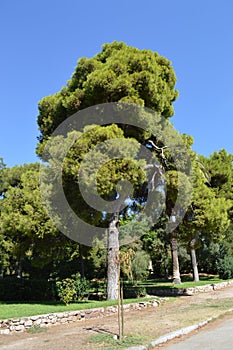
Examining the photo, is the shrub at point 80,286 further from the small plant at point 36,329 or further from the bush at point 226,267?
the bush at point 226,267

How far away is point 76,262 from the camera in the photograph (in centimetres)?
2447

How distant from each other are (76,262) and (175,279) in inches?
277

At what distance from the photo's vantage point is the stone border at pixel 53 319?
9.20 meters

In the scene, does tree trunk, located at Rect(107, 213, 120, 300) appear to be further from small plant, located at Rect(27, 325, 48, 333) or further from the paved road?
the paved road

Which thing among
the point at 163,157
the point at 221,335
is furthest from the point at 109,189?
the point at 221,335

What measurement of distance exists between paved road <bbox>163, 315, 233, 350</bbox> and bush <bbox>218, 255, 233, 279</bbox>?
61.9 ft

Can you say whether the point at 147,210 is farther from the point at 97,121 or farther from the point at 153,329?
the point at 153,329

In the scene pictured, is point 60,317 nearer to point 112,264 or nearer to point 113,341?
point 113,341

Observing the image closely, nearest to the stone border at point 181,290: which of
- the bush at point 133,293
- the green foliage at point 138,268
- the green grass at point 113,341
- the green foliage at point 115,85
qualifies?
the green foliage at point 138,268

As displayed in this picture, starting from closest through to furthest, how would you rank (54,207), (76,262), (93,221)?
(54,207) < (93,221) < (76,262)

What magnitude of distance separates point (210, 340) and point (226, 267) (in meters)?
21.1

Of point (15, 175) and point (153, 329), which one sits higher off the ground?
point (15, 175)

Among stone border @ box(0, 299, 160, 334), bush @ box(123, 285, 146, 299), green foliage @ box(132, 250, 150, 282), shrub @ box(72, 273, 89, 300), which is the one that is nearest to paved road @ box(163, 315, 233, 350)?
stone border @ box(0, 299, 160, 334)

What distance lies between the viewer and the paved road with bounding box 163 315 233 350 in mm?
6445
